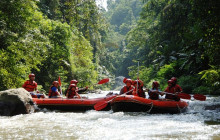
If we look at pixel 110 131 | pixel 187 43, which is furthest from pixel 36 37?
pixel 110 131

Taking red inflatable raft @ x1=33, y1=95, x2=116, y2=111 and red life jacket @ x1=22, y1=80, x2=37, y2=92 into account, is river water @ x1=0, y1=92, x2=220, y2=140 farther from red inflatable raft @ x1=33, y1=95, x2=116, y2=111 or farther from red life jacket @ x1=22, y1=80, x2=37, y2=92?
red life jacket @ x1=22, y1=80, x2=37, y2=92

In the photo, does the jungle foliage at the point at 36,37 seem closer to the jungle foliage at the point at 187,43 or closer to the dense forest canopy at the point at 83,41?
the dense forest canopy at the point at 83,41

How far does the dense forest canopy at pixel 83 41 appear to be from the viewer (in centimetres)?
1015

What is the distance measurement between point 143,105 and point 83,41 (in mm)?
13012

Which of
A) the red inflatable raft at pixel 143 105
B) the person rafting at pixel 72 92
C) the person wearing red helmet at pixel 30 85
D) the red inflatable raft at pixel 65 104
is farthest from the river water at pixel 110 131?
the person wearing red helmet at pixel 30 85

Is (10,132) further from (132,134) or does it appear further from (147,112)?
(147,112)

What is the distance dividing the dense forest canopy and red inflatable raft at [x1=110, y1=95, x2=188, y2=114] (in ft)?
5.87

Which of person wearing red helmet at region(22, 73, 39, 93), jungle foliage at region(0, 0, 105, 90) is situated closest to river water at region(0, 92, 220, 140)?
person wearing red helmet at region(22, 73, 39, 93)

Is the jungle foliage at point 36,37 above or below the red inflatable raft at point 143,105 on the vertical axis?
above

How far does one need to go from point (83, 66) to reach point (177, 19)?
861cm

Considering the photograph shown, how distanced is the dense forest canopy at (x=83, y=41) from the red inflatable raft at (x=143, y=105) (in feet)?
5.87

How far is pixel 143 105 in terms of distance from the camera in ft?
27.1

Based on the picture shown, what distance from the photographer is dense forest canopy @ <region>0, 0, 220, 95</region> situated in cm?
1015

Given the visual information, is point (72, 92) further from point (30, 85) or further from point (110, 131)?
point (110, 131)
